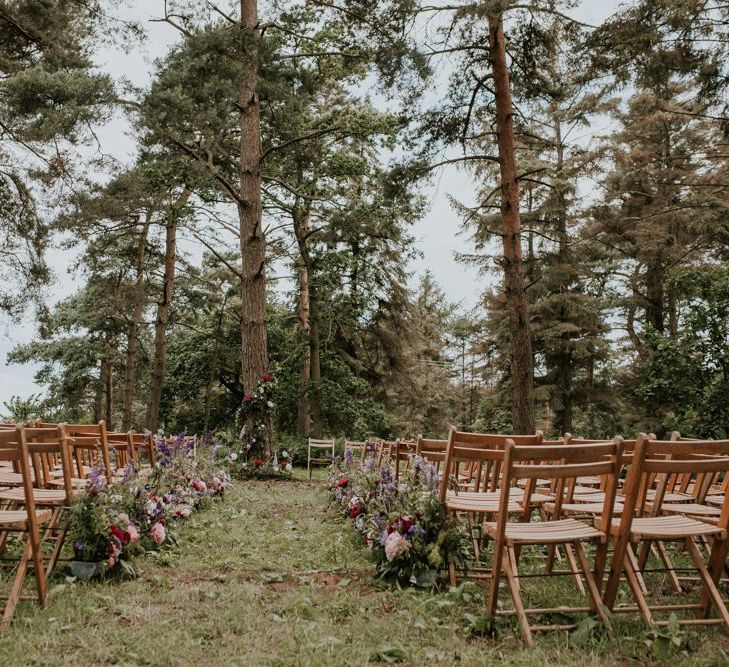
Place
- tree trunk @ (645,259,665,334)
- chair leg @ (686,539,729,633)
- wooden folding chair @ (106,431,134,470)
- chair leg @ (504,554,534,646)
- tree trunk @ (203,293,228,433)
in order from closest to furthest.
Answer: chair leg @ (504,554,534,646)
chair leg @ (686,539,729,633)
wooden folding chair @ (106,431,134,470)
tree trunk @ (645,259,665,334)
tree trunk @ (203,293,228,433)

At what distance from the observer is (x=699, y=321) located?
36.5ft

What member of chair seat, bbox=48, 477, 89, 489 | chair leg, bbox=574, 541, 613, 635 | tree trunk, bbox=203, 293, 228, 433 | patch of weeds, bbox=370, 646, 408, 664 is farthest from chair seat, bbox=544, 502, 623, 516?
tree trunk, bbox=203, 293, 228, 433

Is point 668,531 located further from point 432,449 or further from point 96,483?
point 96,483

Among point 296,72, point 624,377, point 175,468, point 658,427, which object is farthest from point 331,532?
point 624,377

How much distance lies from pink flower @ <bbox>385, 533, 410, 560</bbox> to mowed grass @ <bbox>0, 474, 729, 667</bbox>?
216 mm

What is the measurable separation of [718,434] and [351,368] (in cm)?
1442

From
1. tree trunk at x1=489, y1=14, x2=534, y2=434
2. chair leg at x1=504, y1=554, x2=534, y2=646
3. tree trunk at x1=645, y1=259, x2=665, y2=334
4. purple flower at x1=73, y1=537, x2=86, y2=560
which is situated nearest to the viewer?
chair leg at x1=504, y1=554, x2=534, y2=646

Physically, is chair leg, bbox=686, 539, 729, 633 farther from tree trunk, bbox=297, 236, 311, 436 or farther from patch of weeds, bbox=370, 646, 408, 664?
tree trunk, bbox=297, 236, 311, 436

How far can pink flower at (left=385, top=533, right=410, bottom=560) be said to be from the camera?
149 inches

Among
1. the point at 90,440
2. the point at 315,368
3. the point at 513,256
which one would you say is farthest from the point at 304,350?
the point at 90,440

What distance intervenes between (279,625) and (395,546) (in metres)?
0.94

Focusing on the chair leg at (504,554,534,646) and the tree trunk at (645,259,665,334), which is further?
the tree trunk at (645,259,665,334)

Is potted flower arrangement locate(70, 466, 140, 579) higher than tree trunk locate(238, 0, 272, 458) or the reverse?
the reverse

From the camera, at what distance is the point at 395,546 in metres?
3.77
